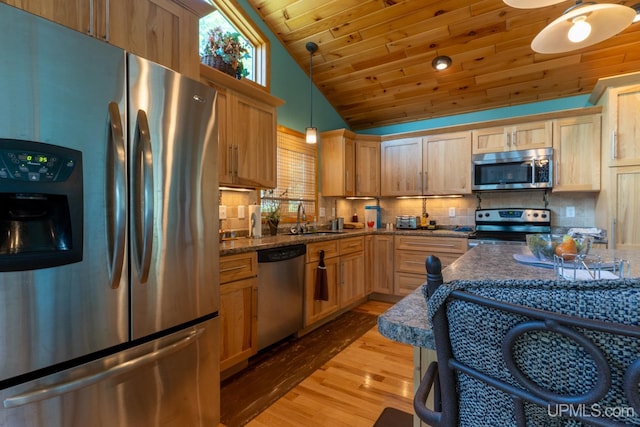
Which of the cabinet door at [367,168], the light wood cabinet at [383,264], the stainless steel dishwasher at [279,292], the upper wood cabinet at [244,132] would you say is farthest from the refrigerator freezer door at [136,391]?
the cabinet door at [367,168]

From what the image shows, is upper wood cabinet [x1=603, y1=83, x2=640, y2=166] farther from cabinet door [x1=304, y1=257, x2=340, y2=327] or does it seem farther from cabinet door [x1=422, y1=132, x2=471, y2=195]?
cabinet door [x1=304, y1=257, x2=340, y2=327]

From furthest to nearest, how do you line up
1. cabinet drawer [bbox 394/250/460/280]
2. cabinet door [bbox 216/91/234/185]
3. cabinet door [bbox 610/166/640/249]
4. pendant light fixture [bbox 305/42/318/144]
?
cabinet drawer [bbox 394/250/460/280], pendant light fixture [bbox 305/42/318/144], cabinet door [bbox 610/166/640/249], cabinet door [bbox 216/91/234/185]

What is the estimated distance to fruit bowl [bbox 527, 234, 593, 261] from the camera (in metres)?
1.28

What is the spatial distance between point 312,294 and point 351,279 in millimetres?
765

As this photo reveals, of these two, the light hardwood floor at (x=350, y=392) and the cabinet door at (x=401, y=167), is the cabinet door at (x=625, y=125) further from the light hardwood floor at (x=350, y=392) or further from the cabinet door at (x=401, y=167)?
the light hardwood floor at (x=350, y=392)

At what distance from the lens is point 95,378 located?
1.10 meters

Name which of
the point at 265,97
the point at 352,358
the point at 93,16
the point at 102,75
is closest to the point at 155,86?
the point at 102,75

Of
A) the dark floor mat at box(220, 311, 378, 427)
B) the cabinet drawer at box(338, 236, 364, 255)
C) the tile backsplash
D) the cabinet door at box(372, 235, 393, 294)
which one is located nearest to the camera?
the dark floor mat at box(220, 311, 378, 427)

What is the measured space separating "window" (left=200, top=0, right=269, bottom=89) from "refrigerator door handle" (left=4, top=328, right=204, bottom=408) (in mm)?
2504

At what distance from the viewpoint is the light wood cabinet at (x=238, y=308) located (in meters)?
2.02

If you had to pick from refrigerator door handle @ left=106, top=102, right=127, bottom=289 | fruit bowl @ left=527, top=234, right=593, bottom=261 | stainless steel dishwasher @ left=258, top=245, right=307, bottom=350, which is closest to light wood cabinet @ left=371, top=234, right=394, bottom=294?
stainless steel dishwasher @ left=258, top=245, right=307, bottom=350

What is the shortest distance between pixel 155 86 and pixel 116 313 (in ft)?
3.01

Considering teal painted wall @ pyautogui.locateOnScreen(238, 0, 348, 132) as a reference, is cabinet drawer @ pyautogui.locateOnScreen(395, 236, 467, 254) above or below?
below

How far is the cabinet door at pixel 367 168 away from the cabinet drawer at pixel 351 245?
0.85 metres
